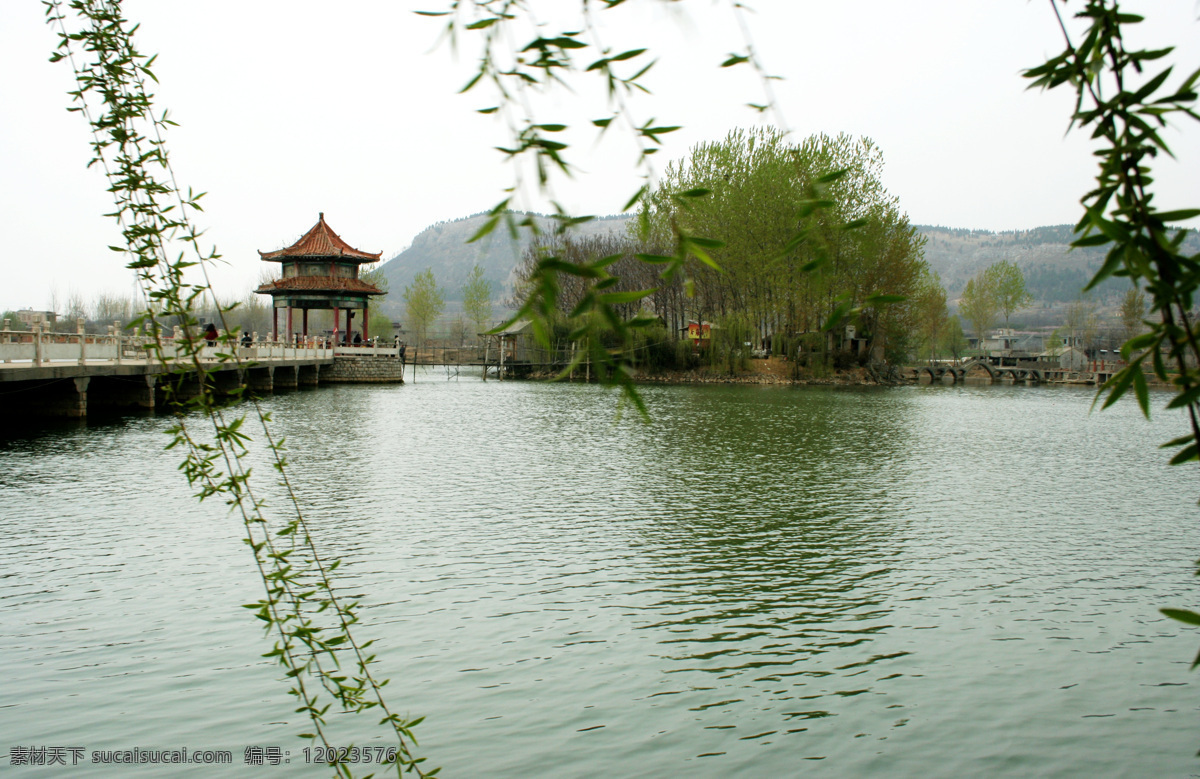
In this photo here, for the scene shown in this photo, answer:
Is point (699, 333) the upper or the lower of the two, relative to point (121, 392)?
upper

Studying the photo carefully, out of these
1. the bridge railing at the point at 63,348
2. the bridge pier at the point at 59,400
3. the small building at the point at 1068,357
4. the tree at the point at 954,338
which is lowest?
the bridge pier at the point at 59,400

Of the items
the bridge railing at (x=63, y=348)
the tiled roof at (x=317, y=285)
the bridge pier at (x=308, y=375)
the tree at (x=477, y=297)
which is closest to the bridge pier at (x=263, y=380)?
the bridge pier at (x=308, y=375)

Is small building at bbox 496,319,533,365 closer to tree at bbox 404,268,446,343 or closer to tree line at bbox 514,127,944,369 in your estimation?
tree line at bbox 514,127,944,369

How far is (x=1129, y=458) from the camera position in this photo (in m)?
21.3

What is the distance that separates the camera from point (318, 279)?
55.7 metres

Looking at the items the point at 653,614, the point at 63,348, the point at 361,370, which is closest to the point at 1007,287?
the point at 361,370

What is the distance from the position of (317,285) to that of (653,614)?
51291 mm

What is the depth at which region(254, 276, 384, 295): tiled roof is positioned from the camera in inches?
2164

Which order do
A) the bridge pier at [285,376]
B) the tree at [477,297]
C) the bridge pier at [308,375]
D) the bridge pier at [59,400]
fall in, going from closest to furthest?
the bridge pier at [59,400], the bridge pier at [285,376], the bridge pier at [308,375], the tree at [477,297]

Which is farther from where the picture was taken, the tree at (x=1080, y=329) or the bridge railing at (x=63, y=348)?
the tree at (x=1080, y=329)

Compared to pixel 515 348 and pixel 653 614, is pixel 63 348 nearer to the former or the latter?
pixel 653 614

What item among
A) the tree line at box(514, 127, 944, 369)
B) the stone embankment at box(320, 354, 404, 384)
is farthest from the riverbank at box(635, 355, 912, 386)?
the stone embankment at box(320, 354, 404, 384)

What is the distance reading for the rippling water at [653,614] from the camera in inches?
235

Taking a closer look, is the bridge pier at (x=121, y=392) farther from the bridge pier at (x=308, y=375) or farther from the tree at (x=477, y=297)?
the tree at (x=477, y=297)
